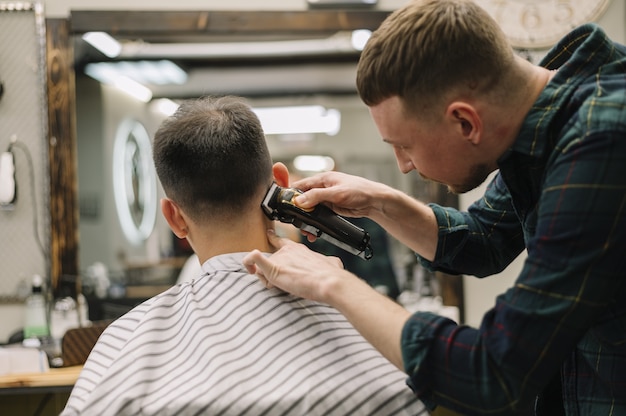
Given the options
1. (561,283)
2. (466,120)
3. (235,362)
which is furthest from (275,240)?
(561,283)

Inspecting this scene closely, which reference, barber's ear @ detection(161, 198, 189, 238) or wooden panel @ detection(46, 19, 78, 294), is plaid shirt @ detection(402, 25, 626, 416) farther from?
wooden panel @ detection(46, 19, 78, 294)

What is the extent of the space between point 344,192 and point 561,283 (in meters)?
0.64

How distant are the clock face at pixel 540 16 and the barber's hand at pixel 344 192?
6.82 ft

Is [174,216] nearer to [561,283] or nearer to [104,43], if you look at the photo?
[561,283]

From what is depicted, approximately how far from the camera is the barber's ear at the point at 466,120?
1.23m

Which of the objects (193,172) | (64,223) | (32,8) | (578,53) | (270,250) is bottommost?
(64,223)

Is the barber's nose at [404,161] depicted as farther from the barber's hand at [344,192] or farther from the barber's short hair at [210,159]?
the barber's short hair at [210,159]

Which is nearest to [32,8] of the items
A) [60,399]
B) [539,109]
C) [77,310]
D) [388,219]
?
[77,310]

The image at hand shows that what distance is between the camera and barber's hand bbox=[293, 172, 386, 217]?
154 centimetres

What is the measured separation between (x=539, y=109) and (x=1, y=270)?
2.97 metres

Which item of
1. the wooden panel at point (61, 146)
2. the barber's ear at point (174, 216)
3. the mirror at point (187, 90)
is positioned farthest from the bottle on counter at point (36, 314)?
the barber's ear at point (174, 216)

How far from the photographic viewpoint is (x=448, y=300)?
338cm

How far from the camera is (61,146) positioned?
329 cm

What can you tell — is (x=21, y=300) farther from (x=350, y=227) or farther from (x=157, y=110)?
(x=157, y=110)
